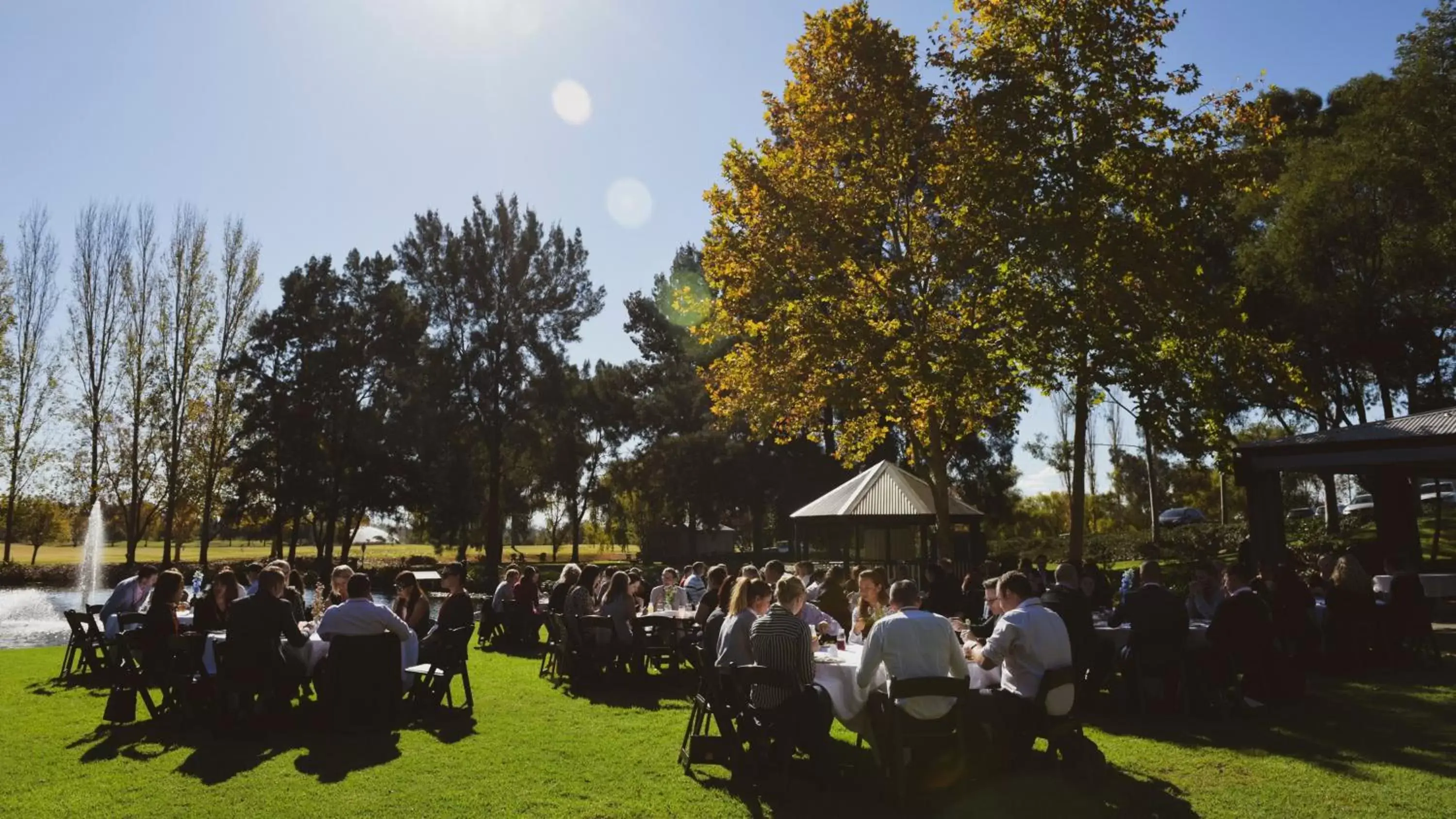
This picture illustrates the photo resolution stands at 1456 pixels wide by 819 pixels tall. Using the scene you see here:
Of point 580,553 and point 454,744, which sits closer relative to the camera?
point 454,744

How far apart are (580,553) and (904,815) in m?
69.6

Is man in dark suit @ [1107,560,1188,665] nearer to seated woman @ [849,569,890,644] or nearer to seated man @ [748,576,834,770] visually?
seated woman @ [849,569,890,644]

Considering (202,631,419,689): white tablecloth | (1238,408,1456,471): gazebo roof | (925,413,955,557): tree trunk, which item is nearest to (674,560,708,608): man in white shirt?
(925,413,955,557): tree trunk

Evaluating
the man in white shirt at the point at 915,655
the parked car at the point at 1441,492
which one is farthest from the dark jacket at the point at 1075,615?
the parked car at the point at 1441,492

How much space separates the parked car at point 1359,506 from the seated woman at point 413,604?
37061mm

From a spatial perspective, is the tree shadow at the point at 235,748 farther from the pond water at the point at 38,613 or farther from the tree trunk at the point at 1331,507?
→ the tree trunk at the point at 1331,507

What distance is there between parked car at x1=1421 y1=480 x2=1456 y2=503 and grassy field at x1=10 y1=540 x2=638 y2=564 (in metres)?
38.3

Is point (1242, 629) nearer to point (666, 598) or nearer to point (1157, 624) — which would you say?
point (1157, 624)

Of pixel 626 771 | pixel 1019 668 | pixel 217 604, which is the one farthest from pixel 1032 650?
pixel 217 604

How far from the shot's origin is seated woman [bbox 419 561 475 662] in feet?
31.1

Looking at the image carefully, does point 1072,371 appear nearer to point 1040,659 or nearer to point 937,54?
point 937,54

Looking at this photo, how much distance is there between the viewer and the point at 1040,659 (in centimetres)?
622

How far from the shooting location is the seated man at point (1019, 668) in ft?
20.4

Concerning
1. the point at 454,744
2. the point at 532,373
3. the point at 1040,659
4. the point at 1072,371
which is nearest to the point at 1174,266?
the point at 1072,371
